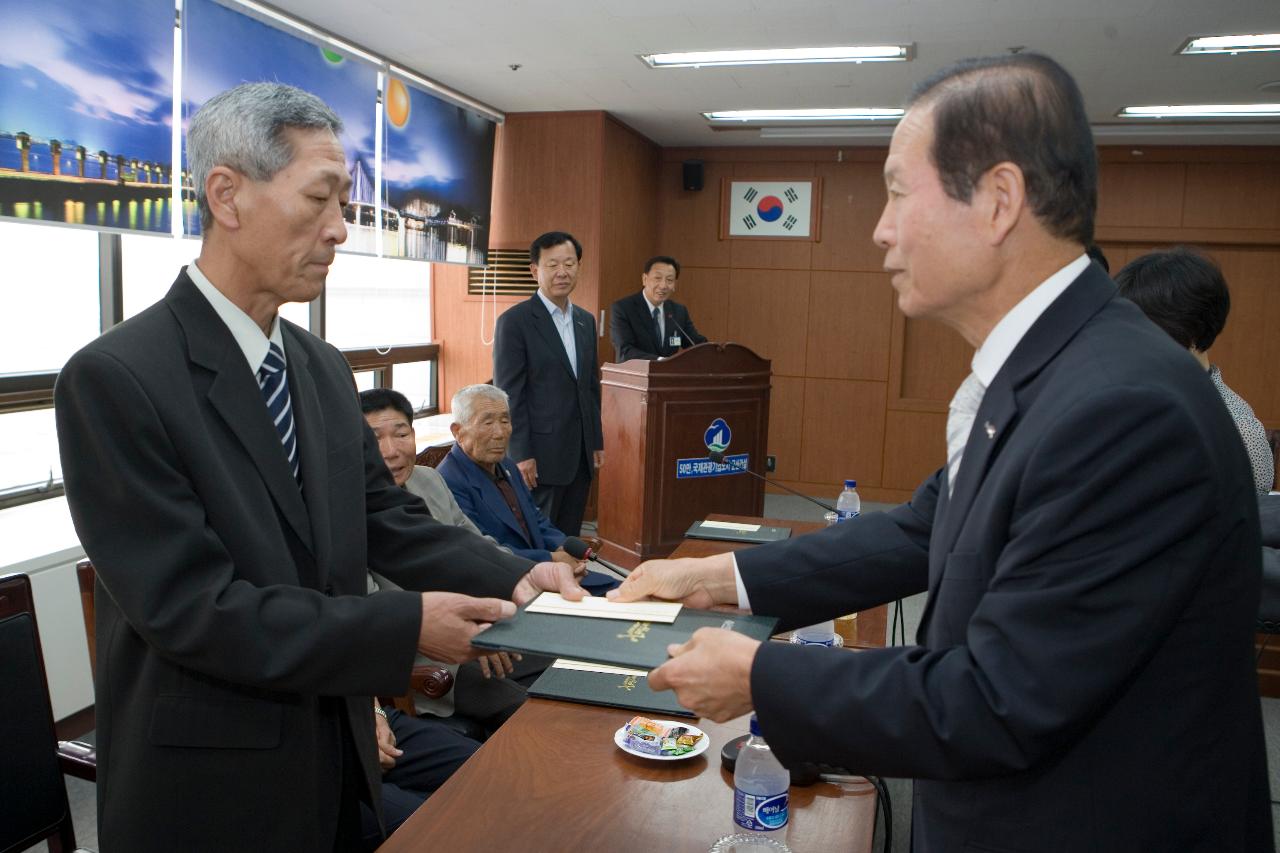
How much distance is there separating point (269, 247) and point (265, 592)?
0.51 metres

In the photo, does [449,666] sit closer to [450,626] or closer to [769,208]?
[450,626]

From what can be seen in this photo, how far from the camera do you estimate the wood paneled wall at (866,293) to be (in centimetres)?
799

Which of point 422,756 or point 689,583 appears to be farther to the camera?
point 422,756

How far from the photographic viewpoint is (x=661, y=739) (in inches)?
66.0

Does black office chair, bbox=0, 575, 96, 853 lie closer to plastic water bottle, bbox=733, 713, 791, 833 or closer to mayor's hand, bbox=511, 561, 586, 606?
mayor's hand, bbox=511, 561, 586, 606

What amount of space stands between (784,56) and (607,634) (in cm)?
490

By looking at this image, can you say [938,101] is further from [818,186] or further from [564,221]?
[818,186]

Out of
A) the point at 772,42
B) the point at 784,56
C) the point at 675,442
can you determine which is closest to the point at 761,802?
the point at 675,442

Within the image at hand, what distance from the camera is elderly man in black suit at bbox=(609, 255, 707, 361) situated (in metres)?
6.36

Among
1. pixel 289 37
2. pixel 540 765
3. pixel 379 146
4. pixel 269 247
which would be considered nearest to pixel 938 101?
pixel 269 247

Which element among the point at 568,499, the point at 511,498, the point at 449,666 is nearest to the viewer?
the point at 449,666

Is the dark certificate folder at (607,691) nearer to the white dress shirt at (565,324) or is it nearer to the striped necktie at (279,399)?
the striped necktie at (279,399)

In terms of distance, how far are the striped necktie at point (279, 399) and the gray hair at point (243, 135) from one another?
225 mm

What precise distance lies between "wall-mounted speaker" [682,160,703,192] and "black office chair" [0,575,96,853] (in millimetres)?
7308
